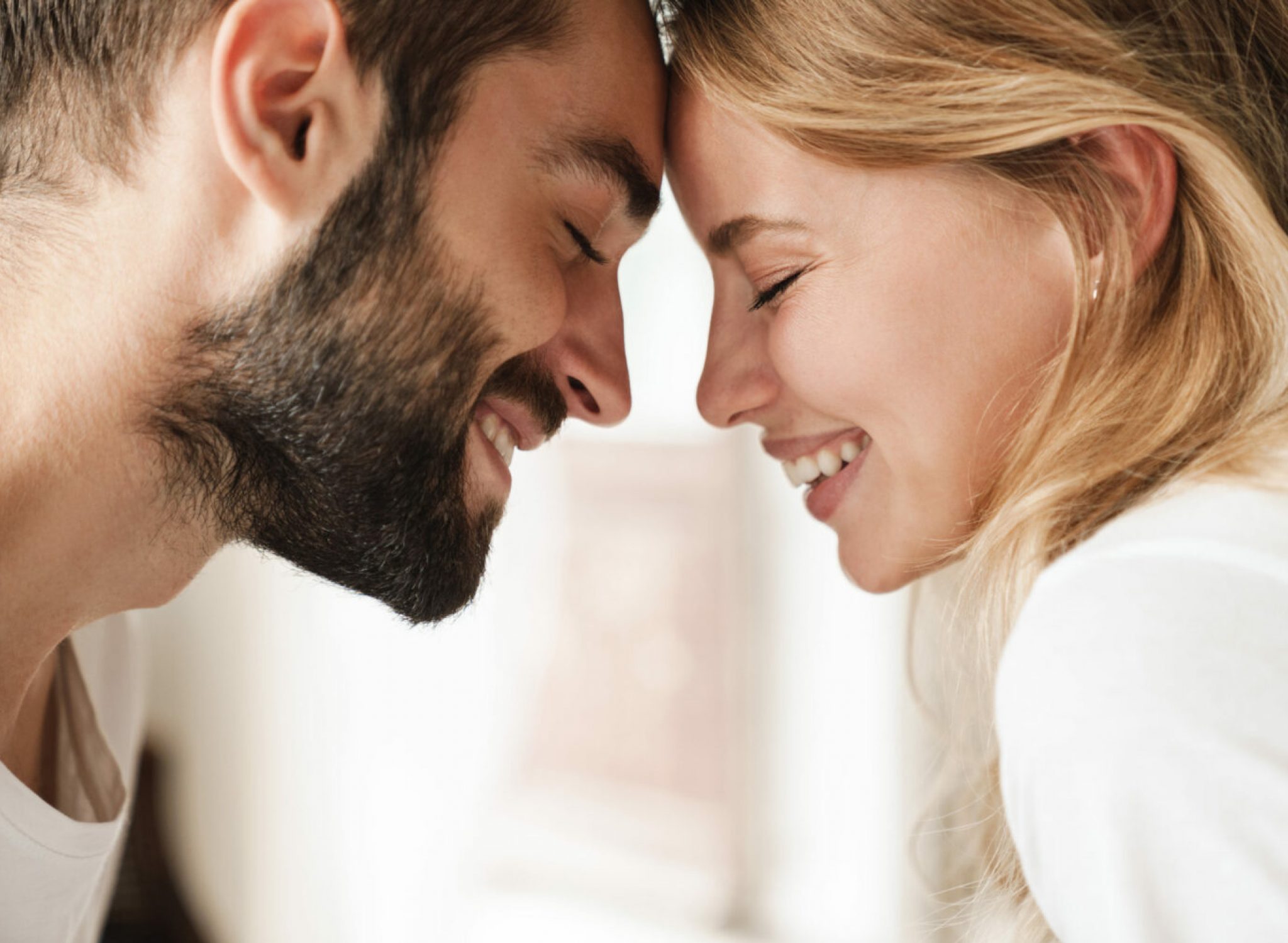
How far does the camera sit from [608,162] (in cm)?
115


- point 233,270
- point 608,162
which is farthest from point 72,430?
point 608,162

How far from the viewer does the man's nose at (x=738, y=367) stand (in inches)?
49.9

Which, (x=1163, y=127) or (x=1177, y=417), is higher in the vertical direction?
(x=1163, y=127)

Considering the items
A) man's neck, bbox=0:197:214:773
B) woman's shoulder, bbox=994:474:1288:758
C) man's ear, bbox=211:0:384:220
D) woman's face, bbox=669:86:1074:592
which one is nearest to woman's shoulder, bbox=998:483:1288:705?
woman's shoulder, bbox=994:474:1288:758

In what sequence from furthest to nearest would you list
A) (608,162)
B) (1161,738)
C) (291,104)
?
(608,162), (291,104), (1161,738)

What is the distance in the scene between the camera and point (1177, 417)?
39.0 inches

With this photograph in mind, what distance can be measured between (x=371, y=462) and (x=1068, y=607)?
0.66 metres

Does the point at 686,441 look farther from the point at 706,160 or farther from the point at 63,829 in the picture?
the point at 63,829

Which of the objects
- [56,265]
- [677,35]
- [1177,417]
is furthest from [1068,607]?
[56,265]

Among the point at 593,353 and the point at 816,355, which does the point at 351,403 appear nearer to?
the point at 593,353

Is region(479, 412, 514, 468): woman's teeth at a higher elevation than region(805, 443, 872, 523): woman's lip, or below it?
higher

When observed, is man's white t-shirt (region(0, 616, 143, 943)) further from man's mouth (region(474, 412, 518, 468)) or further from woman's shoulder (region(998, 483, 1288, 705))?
woman's shoulder (region(998, 483, 1288, 705))

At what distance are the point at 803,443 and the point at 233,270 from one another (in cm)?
64

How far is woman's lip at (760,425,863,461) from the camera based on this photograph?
1.29 metres
